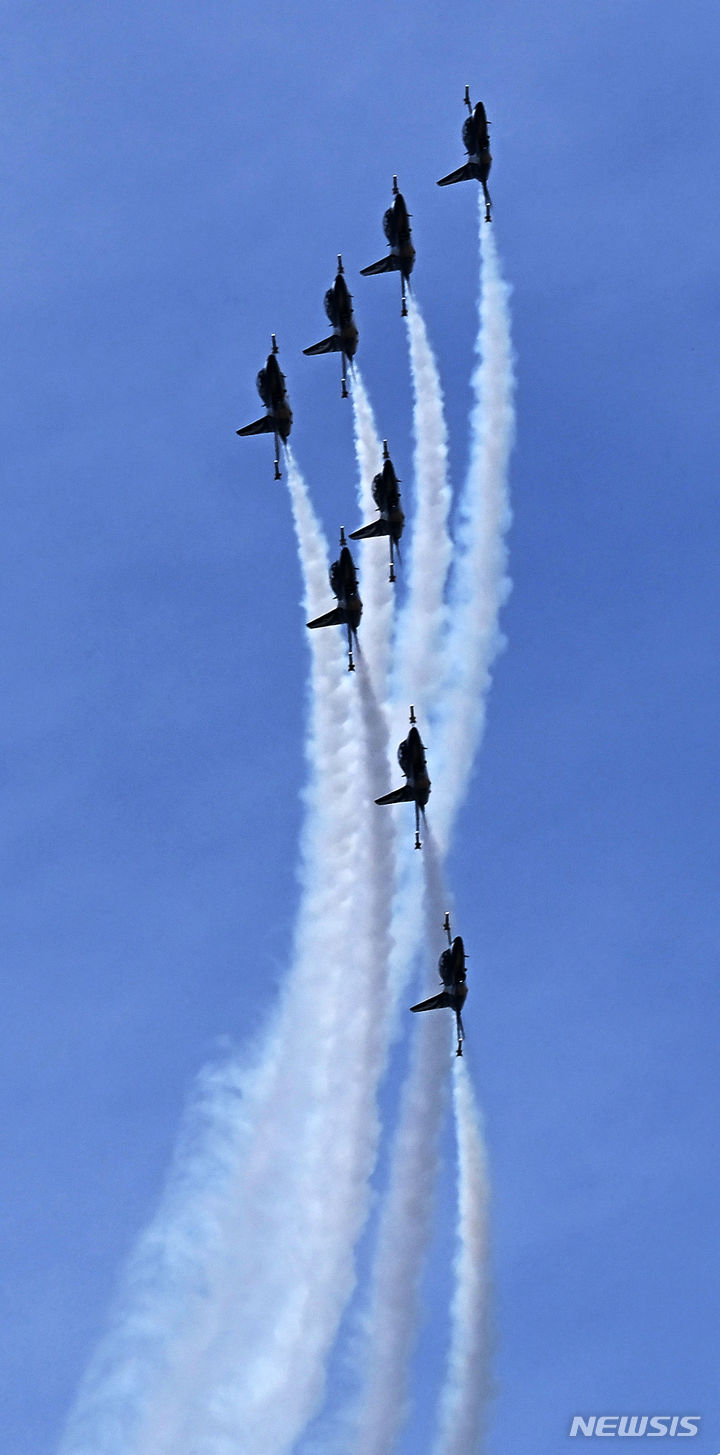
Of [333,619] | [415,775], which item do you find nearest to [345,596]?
[333,619]

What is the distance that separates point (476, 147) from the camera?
140m

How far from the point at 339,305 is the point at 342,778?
23.4m

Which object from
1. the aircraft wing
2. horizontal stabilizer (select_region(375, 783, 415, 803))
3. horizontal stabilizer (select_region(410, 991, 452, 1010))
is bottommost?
horizontal stabilizer (select_region(410, 991, 452, 1010))

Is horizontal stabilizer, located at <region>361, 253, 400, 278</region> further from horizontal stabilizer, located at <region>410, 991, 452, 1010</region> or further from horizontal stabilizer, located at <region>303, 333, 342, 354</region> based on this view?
horizontal stabilizer, located at <region>410, 991, 452, 1010</region>

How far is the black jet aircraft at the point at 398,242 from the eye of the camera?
139875 millimetres

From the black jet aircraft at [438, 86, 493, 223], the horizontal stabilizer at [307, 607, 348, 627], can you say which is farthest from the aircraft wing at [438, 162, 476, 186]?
the horizontal stabilizer at [307, 607, 348, 627]

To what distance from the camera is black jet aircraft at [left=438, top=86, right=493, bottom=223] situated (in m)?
140

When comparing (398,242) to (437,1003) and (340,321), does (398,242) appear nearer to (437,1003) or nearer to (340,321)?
(340,321)

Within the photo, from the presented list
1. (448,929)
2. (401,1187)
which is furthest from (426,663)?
(401,1187)

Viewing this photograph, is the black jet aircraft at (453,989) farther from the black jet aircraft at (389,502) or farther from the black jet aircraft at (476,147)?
the black jet aircraft at (476,147)

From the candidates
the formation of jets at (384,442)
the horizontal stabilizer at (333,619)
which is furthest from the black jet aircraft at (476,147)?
the horizontal stabilizer at (333,619)

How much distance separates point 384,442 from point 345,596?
329 inches

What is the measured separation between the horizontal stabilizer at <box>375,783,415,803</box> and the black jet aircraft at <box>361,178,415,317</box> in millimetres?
Answer: 25594

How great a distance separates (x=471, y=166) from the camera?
141 metres
